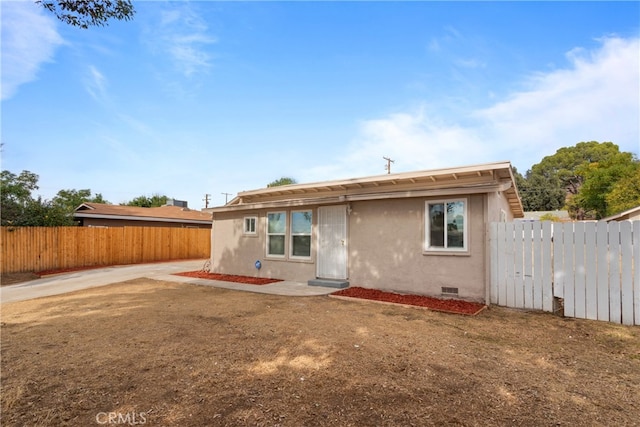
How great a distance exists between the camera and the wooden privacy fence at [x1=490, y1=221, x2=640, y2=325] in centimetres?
537

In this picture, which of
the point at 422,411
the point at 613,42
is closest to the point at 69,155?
the point at 422,411

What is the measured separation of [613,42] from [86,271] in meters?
22.4

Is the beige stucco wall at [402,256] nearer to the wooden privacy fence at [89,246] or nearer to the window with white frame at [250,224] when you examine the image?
the window with white frame at [250,224]

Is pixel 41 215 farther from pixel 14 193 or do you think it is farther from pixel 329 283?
pixel 329 283

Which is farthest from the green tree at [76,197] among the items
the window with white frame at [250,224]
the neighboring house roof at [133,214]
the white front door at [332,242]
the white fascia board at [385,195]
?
the white front door at [332,242]

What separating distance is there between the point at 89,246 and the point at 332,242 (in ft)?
45.1

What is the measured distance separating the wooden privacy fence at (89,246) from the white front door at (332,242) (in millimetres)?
13222

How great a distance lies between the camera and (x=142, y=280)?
37.4 ft

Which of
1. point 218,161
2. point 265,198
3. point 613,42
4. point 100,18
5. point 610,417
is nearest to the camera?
point 610,417

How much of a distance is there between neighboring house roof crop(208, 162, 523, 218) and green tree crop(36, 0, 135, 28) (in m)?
6.33

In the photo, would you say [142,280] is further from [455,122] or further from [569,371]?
[455,122]

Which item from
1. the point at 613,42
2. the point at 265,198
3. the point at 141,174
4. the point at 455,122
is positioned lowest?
the point at 265,198

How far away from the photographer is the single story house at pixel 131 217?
19.7m

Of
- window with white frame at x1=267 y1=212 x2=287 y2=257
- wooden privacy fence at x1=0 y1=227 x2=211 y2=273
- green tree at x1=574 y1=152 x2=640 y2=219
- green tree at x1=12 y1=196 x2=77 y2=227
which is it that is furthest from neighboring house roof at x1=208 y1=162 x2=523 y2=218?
green tree at x1=574 y1=152 x2=640 y2=219
